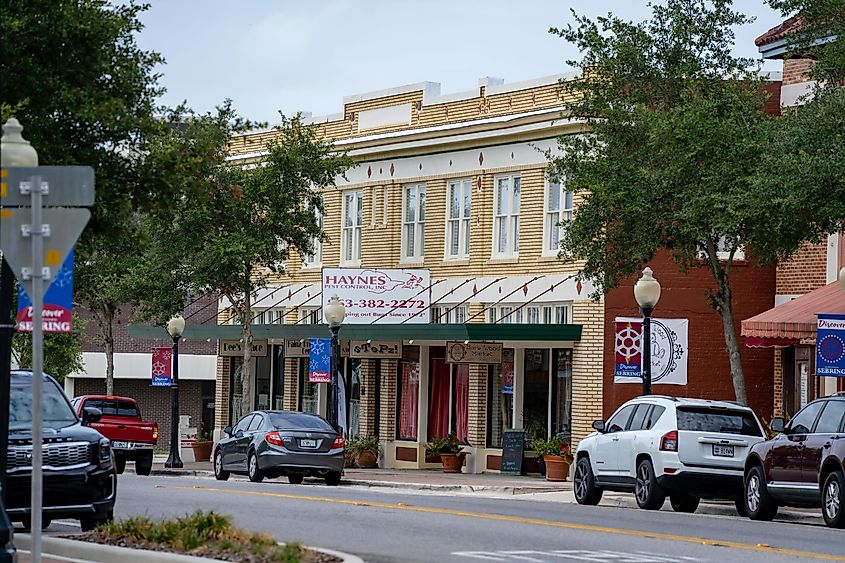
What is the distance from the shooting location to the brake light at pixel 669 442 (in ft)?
79.8

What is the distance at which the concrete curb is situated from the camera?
14.1 metres

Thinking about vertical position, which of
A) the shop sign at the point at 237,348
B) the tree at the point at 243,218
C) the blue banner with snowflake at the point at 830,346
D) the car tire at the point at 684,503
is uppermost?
the tree at the point at 243,218

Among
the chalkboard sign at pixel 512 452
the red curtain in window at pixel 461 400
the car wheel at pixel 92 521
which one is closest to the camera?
the car wheel at pixel 92 521

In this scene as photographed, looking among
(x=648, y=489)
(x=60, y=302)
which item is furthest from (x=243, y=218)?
(x=60, y=302)

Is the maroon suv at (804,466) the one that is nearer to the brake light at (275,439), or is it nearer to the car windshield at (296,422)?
the brake light at (275,439)

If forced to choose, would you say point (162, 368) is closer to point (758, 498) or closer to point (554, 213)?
point (554, 213)

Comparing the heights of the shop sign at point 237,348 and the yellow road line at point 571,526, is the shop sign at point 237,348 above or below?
above

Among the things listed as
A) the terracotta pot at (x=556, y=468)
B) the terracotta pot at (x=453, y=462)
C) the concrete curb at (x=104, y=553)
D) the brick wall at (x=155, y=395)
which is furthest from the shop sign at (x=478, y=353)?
the brick wall at (x=155, y=395)

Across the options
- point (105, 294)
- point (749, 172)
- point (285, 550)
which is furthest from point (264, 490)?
point (105, 294)

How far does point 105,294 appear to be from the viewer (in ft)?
161

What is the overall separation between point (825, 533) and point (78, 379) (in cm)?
5967

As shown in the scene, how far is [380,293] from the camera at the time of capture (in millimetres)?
40656

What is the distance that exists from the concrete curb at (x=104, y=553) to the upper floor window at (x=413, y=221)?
27189mm

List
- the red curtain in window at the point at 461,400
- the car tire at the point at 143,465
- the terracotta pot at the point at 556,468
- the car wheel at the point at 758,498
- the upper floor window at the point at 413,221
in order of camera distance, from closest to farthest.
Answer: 1. the car wheel at the point at 758,498
2. the terracotta pot at the point at 556,468
3. the car tire at the point at 143,465
4. the red curtain in window at the point at 461,400
5. the upper floor window at the point at 413,221
